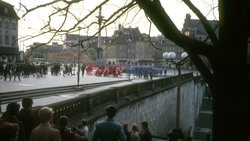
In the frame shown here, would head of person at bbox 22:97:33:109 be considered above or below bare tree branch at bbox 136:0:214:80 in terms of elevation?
below

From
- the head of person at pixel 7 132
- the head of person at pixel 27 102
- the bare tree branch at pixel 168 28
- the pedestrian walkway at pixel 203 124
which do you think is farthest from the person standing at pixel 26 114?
the pedestrian walkway at pixel 203 124

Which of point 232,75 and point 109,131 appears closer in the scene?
point 232,75

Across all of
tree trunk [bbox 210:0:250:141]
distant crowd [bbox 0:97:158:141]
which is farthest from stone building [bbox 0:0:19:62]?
tree trunk [bbox 210:0:250:141]

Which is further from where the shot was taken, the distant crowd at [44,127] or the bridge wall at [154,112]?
the bridge wall at [154,112]

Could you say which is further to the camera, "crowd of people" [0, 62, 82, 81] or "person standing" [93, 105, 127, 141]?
"crowd of people" [0, 62, 82, 81]

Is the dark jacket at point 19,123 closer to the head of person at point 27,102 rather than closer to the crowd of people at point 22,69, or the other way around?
the head of person at point 27,102

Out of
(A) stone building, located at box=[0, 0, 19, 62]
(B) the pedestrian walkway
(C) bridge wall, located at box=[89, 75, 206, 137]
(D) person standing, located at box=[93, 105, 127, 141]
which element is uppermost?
(A) stone building, located at box=[0, 0, 19, 62]

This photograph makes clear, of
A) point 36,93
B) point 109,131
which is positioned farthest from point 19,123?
point 36,93

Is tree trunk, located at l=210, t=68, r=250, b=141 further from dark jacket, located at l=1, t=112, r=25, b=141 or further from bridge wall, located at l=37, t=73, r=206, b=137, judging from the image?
bridge wall, located at l=37, t=73, r=206, b=137

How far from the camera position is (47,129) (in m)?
3.58

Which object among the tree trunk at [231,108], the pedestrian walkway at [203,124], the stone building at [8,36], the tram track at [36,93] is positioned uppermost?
the stone building at [8,36]

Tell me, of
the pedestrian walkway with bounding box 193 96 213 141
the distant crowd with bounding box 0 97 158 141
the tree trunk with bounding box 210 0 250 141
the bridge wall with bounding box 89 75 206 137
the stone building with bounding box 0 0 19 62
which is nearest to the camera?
the tree trunk with bounding box 210 0 250 141

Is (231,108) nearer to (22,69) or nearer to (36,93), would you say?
(36,93)

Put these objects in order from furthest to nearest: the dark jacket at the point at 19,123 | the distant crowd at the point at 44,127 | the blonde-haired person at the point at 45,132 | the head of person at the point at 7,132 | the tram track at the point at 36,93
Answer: the tram track at the point at 36,93, the dark jacket at the point at 19,123, the blonde-haired person at the point at 45,132, the distant crowd at the point at 44,127, the head of person at the point at 7,132
